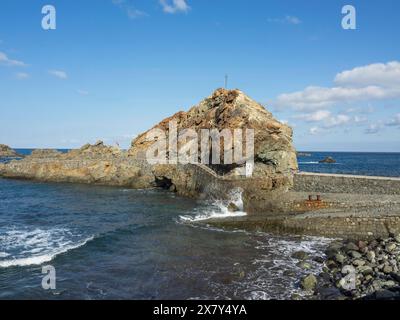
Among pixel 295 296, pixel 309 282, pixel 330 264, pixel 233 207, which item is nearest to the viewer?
pixel 295 296

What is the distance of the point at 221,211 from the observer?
2730 centimetres

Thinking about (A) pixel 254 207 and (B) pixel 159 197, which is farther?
(B) pixel 159 197

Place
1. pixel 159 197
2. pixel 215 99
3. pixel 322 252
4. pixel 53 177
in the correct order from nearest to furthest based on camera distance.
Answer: pixel 322 252 → pixel 159 197 → pixel 215 99 → pixel 53 177

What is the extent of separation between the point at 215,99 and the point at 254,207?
19.0 m

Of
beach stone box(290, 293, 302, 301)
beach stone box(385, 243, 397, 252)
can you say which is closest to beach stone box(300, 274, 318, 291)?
beach stone box(290, 293, 302, 301)

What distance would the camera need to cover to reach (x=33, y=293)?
13180mm

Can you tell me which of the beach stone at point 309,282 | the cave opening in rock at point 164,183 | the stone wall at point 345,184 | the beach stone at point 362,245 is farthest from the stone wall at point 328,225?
the cave opening in rock at point 164,183

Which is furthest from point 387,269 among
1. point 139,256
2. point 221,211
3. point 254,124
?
point 254,124

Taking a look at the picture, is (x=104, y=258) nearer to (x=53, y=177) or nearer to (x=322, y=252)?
(x=322, y=252)

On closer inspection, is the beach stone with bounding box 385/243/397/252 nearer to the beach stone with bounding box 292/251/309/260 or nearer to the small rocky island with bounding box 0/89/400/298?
the small rocky island with bounding box 0/89/400/298

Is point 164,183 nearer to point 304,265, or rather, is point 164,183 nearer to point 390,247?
point 304,265

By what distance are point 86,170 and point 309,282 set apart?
131ft

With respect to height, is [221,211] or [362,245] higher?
[221,211]
